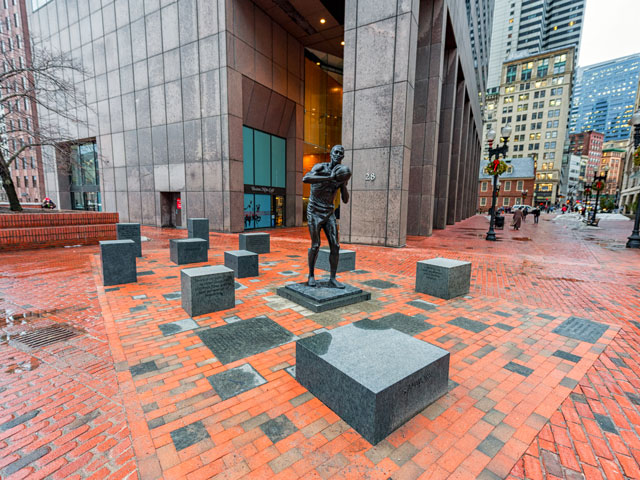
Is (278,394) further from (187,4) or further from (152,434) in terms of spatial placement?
(187,4)

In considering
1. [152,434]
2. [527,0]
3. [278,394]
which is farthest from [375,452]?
[527,0]

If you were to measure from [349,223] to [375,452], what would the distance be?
38.0 ft

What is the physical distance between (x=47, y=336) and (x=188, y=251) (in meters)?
4.81

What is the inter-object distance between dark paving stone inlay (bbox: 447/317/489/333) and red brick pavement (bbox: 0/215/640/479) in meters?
0.11

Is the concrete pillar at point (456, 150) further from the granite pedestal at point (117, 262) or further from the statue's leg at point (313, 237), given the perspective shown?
the granite pedestal at point (117, 262)

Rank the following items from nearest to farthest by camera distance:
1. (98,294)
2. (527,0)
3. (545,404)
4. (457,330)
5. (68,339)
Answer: (545,404)
(68,339)
(457,330)
(98,294)
(527,0)

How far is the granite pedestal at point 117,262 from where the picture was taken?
643 cm

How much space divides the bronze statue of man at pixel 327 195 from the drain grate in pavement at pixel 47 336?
397 cm

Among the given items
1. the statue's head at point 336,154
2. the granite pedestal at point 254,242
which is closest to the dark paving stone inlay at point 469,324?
the statue's head at point 336,154

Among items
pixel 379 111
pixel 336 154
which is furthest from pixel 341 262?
pixel 379 111

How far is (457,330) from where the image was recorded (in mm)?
4527

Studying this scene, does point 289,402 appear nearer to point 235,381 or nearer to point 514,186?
point 235,381

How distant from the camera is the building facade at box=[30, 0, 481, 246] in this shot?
40.8 ft

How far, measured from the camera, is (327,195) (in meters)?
5.54
